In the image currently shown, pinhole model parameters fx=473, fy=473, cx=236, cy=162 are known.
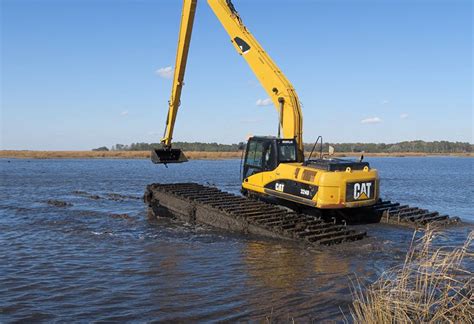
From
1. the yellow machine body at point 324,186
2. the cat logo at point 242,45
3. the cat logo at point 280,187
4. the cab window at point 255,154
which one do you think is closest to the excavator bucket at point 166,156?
the cab window at point 255,154

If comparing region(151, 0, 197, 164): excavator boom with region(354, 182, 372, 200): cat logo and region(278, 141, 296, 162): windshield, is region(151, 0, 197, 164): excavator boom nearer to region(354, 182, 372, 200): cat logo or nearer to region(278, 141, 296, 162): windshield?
region(278, 141, 296, 162): windshield

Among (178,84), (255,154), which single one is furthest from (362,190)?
(178,84)

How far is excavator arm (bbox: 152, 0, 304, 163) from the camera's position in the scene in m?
14.8

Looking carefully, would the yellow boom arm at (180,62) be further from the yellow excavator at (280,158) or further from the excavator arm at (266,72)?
the excavator arm at (266,72)

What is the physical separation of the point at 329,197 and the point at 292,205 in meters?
2.18

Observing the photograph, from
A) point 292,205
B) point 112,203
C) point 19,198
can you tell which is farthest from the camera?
point 19,198

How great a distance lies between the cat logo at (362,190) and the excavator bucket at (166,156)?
7.12 m

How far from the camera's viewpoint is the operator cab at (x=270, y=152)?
14.3 metres

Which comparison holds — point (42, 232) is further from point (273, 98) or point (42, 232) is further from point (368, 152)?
point (368, 152)

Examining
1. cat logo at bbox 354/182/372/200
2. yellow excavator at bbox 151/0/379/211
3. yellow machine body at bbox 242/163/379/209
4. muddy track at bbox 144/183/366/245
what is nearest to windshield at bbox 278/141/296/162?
yellow excavator at bbox 151/0/379/211

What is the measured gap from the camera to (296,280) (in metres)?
8.58

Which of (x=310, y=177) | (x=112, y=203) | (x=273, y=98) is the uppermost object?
(x=273, y=98)

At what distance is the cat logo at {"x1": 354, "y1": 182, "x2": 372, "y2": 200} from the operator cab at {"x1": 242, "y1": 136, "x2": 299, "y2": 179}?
241 centimetres

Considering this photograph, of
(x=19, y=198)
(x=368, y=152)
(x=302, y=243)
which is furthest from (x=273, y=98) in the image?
(x=368, y=152)
